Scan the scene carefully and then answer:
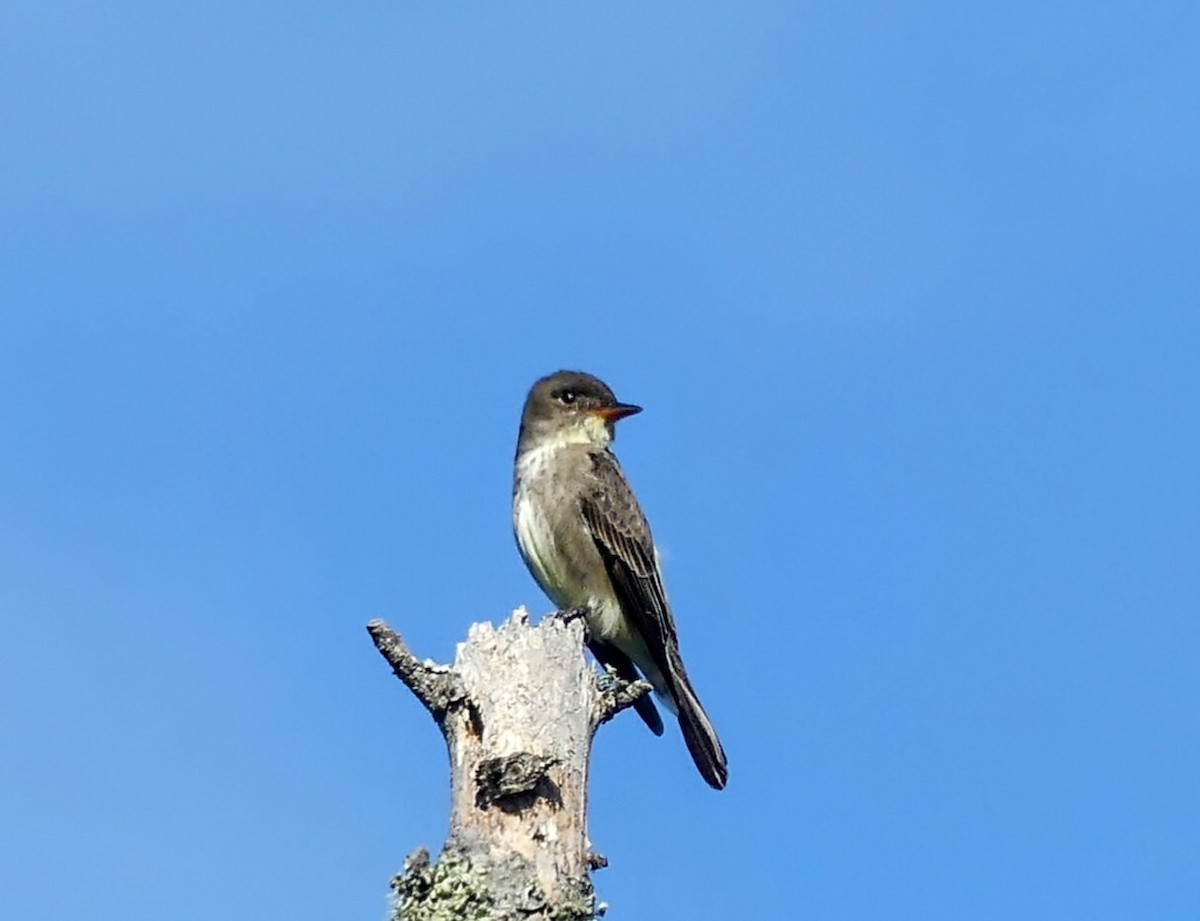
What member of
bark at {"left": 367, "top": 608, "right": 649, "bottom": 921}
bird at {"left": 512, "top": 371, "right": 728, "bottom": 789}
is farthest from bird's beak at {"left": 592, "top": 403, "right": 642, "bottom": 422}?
bark at {"left": 367, "top": 608, "right": 649, "bottom": 921}

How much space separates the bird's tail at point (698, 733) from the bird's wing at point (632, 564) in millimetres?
128

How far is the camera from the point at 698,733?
12.6m

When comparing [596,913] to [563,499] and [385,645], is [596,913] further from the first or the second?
[563,499]

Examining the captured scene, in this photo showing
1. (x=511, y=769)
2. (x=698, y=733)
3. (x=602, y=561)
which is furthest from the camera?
(x=602, y=561)

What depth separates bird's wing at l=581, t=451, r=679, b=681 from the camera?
13.5 metres

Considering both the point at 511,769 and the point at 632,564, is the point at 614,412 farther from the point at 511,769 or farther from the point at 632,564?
the point at 511,769

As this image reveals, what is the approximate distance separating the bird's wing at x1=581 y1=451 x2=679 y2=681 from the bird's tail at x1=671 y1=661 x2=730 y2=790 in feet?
0.42

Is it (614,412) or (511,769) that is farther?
(614,412)

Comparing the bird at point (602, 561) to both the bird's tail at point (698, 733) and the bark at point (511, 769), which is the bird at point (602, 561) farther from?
the bark at point (511, 769)

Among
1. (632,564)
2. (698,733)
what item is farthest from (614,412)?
(698,733)

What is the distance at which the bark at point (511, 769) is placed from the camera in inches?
322

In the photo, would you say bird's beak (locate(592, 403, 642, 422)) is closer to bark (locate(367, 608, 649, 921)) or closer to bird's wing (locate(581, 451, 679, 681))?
bird's wing (locate(581, 451, 679, 681))

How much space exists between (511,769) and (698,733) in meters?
4.38

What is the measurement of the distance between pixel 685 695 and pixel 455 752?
451 cm
